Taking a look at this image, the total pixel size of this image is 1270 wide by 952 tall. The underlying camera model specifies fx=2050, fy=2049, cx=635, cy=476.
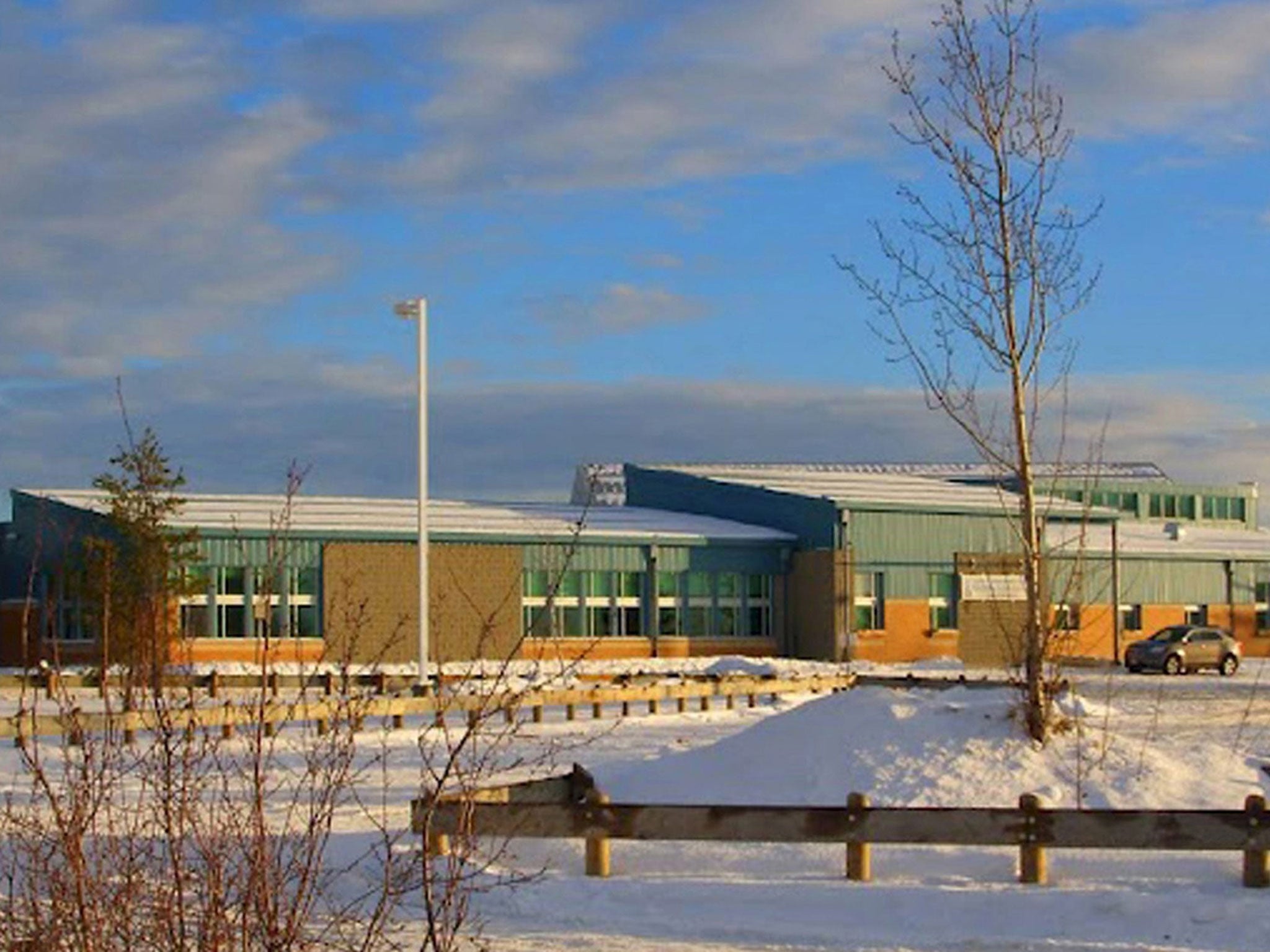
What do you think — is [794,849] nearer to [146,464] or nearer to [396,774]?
[396,774]

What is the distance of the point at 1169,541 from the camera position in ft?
258

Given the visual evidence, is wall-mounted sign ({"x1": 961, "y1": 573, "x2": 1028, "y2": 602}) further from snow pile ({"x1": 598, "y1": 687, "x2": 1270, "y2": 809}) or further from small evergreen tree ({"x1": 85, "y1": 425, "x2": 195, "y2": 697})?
snow pile ({"x1": 598, "y1": 687, "x2": 1270, "y2": 809})

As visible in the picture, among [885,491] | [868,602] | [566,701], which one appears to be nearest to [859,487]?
[885,491]

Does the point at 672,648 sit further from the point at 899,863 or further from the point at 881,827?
the point at 881,827

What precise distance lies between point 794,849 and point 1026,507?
5.19 m

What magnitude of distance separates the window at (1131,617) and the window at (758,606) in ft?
45.8

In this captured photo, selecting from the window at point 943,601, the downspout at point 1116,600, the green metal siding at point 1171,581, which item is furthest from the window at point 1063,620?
the green metal siding at point 1171,581

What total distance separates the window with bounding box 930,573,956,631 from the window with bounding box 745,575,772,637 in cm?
542

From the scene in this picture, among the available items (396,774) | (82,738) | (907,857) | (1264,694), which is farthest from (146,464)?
(82,738)

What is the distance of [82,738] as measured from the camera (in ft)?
24.8

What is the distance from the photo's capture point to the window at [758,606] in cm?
6631

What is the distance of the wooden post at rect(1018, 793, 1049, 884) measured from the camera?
14.8 meters

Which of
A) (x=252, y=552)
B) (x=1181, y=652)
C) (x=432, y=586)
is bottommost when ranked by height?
(x=1181, y=652)

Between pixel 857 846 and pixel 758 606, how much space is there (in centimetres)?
5123
